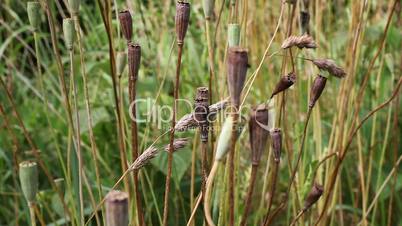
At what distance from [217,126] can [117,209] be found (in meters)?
0.43

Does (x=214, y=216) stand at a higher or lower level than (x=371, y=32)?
lower

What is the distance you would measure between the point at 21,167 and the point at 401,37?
101 centimetres

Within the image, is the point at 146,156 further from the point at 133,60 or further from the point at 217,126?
the point at 217,126

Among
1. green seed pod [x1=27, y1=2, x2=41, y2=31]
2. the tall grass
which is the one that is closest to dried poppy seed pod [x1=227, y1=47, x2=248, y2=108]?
the tall grass

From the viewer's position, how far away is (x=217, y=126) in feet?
2.43

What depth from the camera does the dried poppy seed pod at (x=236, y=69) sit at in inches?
15.1

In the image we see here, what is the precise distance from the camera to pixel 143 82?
4.13 feet

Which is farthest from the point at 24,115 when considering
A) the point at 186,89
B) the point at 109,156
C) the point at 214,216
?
the point at 214,216

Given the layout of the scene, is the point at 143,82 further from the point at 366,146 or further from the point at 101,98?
the point at 366,146

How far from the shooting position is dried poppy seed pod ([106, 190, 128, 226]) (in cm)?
32

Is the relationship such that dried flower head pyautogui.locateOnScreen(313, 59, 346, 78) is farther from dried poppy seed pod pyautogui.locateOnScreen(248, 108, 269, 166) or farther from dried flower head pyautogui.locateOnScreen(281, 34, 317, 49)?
dried poppy seed pod pyautogui.locateOnScreen(248, 108, 269, 166)

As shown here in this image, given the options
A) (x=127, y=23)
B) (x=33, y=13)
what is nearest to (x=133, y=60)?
(x=127, y=23)

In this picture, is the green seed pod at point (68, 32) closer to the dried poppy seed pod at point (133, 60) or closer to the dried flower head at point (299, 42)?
the dried poppy seed pod at point (133, 60)

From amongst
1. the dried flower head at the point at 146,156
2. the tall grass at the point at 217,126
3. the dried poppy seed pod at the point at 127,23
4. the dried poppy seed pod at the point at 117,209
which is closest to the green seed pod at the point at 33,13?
the tall grass at the point at 217,126
